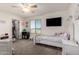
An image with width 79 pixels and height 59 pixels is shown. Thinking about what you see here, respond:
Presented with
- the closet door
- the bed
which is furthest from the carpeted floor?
the closet door

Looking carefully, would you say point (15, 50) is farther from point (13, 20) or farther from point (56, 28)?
point (56, 28)

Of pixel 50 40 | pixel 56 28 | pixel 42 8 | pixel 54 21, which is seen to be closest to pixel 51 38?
pixel 50 40

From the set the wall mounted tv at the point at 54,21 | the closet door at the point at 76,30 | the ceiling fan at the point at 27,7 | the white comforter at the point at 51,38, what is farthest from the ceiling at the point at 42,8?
the white comforter at the point at 51,38

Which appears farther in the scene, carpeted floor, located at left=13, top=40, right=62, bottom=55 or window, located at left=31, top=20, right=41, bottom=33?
window, located at left=31, top=20, right=41, bottom=33

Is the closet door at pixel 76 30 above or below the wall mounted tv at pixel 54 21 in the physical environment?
below

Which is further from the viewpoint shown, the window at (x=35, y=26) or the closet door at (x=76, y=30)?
the window at (x=35, y=26)

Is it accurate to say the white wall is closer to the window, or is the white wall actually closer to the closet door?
the window

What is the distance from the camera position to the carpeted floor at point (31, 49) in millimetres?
1794

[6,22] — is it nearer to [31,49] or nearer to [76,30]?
[31,49]

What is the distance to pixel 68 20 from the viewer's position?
1.78 metres

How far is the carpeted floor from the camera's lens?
179 centimetres

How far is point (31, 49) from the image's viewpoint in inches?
71.7

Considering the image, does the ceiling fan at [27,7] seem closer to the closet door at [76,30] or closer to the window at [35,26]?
the window at [35,26]
